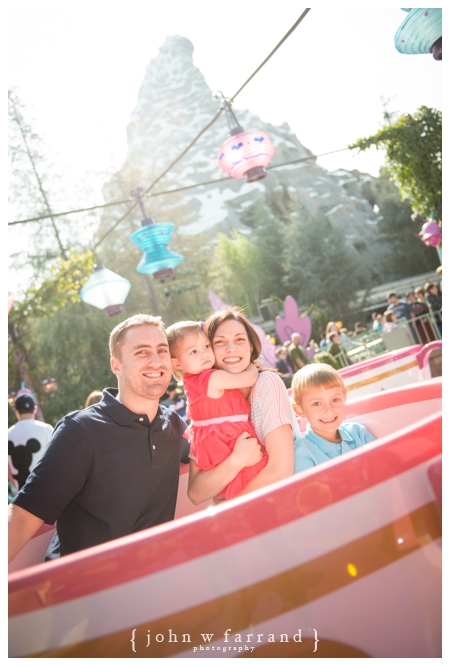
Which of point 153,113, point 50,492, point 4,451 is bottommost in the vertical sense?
point 50,492

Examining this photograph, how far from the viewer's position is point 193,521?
76cm

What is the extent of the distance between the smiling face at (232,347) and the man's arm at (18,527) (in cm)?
73

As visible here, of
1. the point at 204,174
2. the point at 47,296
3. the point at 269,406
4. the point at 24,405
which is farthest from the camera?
the point at 204,174

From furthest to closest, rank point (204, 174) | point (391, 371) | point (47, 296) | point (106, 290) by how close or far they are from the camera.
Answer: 1. point (204, 174)
2. point (47, 296)
3. point (106, 290)
4. point (391, 371)

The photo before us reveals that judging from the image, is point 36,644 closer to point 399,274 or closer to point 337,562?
point 337,562

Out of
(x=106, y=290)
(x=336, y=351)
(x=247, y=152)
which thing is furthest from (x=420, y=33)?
(x=336, y=351)

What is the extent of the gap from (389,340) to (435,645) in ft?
18.9

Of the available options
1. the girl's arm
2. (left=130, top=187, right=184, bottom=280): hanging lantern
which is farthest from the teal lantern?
the girl's arm

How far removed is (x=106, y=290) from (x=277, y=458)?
365cm

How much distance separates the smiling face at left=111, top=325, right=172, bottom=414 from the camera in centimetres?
151

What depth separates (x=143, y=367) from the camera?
1.51 metres

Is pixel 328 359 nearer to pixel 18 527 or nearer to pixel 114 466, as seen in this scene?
pixel 114 466

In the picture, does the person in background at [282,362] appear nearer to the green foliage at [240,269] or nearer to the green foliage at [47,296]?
the green foliage at [47,296]
